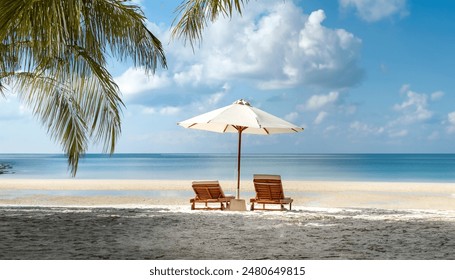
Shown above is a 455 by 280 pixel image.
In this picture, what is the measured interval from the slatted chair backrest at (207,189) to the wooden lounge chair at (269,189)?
22.9 inches

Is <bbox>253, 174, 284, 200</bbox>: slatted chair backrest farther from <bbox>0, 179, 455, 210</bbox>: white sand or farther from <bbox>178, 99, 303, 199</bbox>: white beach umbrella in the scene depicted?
<bbox>0, 179, 455, 210</bbox>: white sand

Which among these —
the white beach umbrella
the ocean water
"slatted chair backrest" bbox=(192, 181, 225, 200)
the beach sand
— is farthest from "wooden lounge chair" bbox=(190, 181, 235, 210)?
the ocean water

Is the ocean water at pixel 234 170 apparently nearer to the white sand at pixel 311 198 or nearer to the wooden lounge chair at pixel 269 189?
the white sand at pixel 311 198

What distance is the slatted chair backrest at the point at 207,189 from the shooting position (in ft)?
29.4

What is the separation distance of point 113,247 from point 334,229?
2.85 meters

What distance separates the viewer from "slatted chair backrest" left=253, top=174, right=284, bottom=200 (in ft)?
29.1

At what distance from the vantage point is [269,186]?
29.2 ft

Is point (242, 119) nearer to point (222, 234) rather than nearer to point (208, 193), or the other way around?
point (208, 193)

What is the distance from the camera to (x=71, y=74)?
674 cm

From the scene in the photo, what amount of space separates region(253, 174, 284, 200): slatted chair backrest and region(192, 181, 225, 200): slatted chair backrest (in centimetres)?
63

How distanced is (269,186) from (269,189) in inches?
2.5

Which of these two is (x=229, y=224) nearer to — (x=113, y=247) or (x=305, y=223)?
(x=305, y=223)

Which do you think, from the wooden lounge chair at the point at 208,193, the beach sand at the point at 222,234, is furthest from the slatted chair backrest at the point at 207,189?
the beach sand at the point at 222,234
